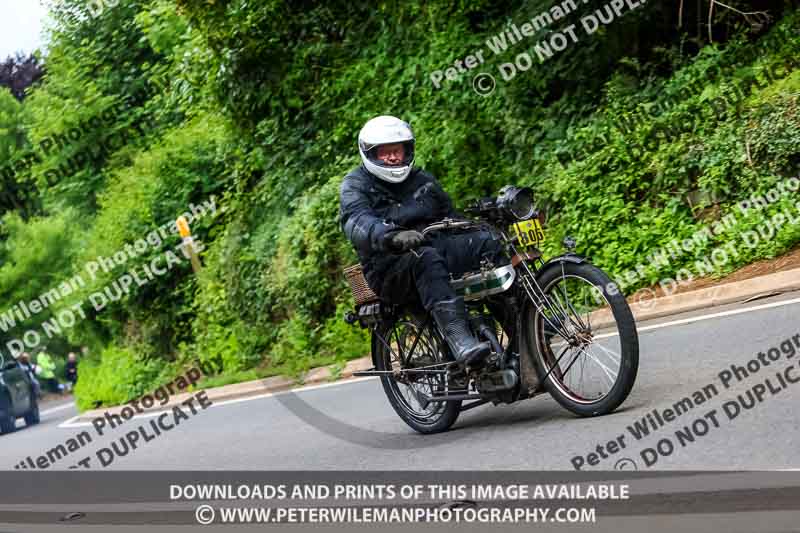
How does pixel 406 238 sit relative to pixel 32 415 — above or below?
above

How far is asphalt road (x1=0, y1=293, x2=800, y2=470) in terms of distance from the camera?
5.34 m

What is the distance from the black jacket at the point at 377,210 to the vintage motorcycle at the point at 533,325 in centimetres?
21

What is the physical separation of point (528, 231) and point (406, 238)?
2.35 ft

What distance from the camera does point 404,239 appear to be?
6039 millimetres

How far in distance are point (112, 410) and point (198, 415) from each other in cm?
636

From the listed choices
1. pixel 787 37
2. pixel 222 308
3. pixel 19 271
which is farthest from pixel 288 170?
pixel 19 271
